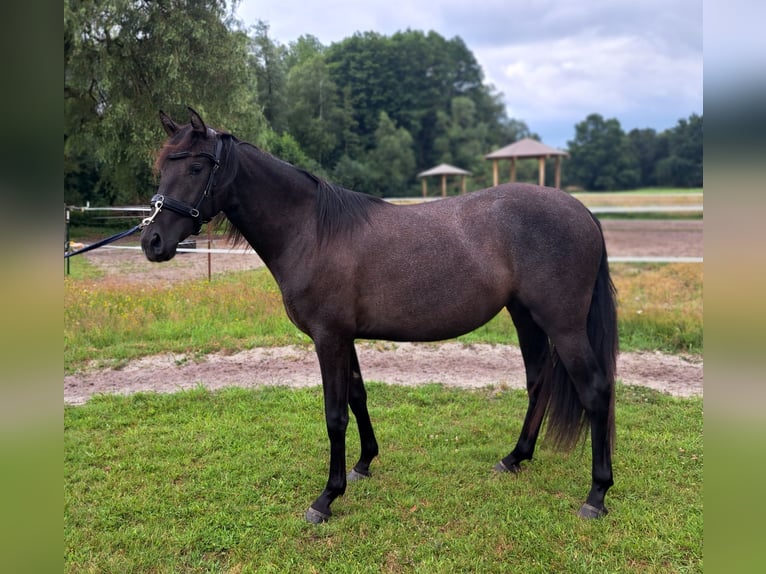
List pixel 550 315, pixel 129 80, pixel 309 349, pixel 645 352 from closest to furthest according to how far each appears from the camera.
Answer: pixel 550 315 → pixel 645 352 → pixel 309 349 → pixel 129 80

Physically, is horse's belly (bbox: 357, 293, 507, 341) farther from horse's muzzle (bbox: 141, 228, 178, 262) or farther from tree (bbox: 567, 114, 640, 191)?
tree (bbox: 567, 114, 640, 191)

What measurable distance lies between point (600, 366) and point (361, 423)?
5.59 feet

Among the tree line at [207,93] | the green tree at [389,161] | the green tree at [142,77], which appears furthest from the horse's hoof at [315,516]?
the green tree at [389,161]

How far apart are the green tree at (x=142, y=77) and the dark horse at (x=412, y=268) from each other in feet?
18.4

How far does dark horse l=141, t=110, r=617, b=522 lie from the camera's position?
2.98 meters

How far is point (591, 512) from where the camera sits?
2.97 m

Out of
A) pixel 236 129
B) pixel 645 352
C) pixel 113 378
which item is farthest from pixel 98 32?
pixel 645 352

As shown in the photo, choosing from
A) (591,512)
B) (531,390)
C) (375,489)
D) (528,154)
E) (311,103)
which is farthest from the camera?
(528,154)

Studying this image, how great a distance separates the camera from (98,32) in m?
9.32

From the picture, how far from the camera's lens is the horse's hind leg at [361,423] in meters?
3.46

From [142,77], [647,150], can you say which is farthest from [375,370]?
[647,150]

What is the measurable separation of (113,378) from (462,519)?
174 inches

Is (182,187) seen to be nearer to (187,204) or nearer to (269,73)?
(187,204)
